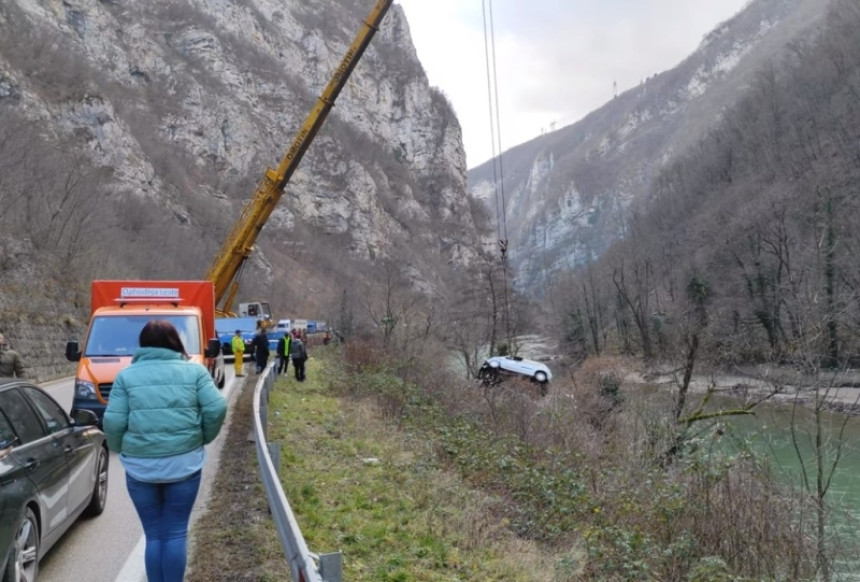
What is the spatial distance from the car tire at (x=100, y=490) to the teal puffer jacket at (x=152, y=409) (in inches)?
114

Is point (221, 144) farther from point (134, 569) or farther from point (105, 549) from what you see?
point (134, 569)

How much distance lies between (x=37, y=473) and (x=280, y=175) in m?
17.6

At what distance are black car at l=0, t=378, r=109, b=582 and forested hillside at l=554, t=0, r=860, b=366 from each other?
20.3 meters

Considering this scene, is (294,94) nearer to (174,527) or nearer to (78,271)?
(78,271)

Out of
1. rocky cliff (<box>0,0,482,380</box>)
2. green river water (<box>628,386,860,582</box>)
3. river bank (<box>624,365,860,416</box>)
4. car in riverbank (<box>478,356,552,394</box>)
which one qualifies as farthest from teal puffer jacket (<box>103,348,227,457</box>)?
rocky cliff (<box>0,0,482,380</box>)

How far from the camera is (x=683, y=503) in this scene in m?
9.36

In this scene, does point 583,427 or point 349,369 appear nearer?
point 583,427

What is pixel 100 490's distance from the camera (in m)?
6.66

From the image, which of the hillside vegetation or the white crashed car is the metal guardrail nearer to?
the hillside vegetation

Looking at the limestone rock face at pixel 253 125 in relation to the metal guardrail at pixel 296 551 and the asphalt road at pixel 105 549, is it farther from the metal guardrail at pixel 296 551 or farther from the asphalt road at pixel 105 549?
the metal guardrail at pixel 296 551

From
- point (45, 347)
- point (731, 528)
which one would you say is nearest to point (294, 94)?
point (45, 347)

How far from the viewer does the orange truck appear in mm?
9742

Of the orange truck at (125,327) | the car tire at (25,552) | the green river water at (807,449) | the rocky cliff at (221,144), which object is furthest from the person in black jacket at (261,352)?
the car tire at (25,552)

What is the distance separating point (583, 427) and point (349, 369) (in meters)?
8.80
